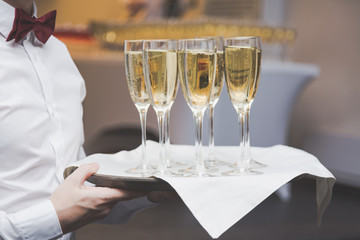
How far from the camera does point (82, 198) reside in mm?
1109

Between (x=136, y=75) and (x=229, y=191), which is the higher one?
(x=136, y=75)

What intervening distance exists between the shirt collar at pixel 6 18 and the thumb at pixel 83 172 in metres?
0.38

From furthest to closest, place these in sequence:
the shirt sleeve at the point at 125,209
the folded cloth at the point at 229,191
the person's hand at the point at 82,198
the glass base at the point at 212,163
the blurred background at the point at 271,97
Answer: the blurred background at the point at 271,97
the shirt sleeve at the point at 125,209
the glass base at the point at 212,163
the person's hand at the point at 82,198
the folded cloth at the point at 229,191

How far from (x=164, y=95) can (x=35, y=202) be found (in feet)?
1.28

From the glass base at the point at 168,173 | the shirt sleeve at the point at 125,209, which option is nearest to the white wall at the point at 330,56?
the shirt sleeve at the point at 125,209

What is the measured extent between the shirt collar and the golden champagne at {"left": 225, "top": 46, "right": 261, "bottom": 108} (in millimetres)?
503

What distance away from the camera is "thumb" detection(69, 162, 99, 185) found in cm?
108

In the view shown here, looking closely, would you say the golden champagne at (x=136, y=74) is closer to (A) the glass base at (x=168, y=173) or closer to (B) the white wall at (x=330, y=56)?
(A) the glass base at (x=168, y=173)

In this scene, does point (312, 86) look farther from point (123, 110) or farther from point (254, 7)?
point (123, 110)

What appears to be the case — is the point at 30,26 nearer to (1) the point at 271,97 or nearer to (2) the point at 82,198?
(2) the point at 82,198

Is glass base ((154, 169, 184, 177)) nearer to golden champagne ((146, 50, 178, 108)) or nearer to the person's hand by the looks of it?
the person's hand

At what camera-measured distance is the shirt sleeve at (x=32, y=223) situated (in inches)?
44.8

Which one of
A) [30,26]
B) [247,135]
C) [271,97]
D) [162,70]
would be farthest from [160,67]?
[271,97]

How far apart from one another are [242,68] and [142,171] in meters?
0.29
